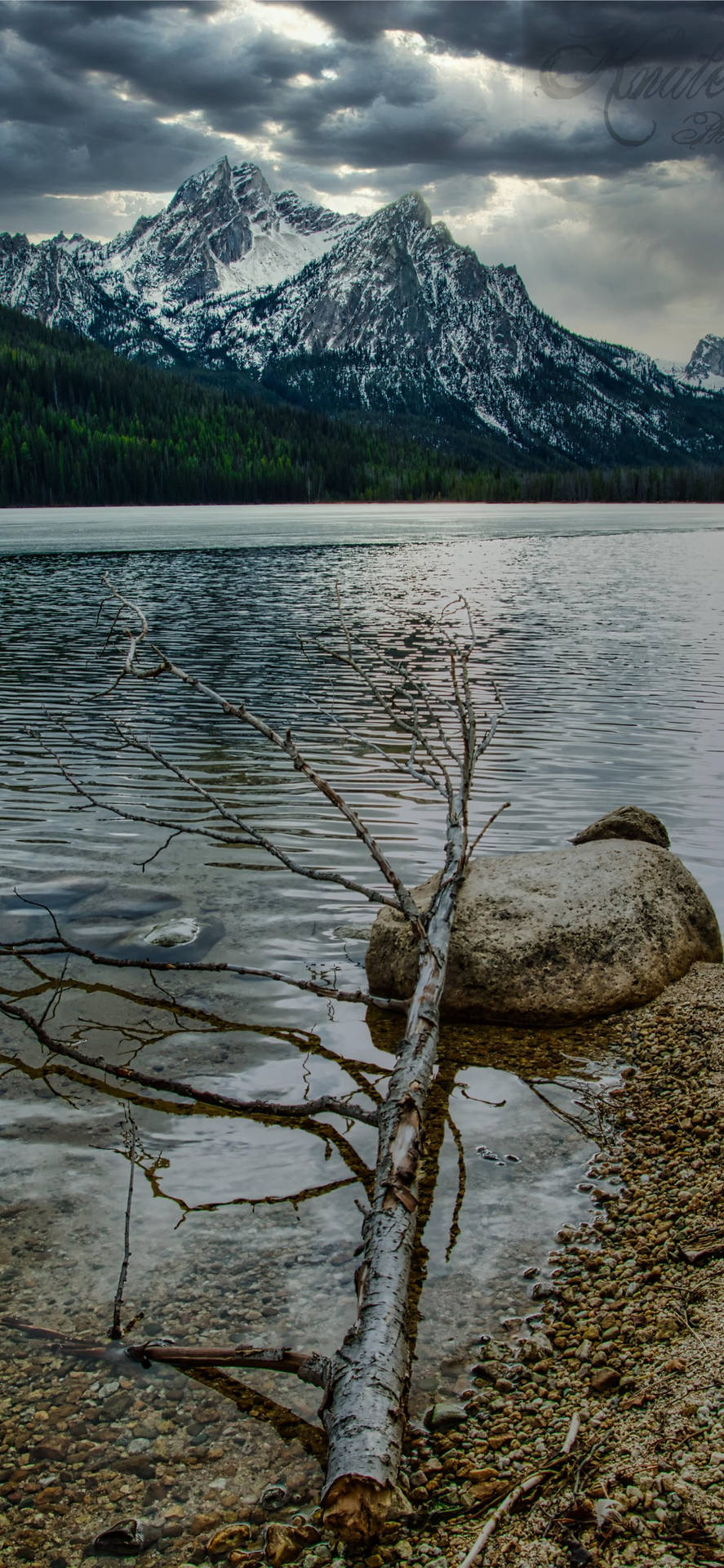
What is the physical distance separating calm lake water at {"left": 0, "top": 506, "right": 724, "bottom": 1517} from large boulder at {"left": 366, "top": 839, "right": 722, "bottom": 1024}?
367 millimetres

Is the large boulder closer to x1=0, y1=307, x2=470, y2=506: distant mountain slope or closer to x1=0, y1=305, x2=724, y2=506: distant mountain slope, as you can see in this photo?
x1=0, y1=305, x2=724, y2=506: distant mountain slope

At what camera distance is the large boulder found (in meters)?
7.04

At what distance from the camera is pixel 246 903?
935 centimetres

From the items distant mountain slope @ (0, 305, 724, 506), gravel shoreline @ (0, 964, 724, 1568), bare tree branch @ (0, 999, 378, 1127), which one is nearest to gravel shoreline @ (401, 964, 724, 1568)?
gravel shoreline @ (0, 964, 724, 1568)

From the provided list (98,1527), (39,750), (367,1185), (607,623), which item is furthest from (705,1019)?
(607,623)

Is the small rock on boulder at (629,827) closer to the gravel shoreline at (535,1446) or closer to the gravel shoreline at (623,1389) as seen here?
the gravel shoreline at (623,1389)

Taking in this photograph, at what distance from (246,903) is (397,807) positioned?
3.77m

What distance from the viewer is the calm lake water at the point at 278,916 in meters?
4.55

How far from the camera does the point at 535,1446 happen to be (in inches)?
130

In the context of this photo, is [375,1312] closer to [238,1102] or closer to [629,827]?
[238,1102]

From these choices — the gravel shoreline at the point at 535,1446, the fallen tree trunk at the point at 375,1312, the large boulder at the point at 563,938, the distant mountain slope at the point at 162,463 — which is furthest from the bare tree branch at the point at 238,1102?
the distant mountain slope at the point at 162,463

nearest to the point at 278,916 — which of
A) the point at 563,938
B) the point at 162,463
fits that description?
the point at 563,938

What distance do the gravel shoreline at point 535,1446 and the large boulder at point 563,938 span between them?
2.44m

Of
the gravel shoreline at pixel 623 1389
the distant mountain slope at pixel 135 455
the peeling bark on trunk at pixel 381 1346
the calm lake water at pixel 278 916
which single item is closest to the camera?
the gravel shoreline at pixel 623 1389
